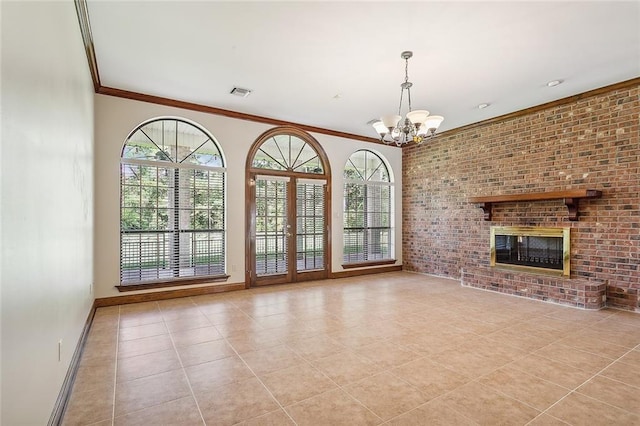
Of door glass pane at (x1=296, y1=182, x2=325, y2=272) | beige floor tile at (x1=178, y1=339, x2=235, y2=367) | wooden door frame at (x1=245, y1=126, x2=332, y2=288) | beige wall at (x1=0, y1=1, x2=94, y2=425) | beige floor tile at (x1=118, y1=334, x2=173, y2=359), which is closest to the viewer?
beige wall at (x1=0, y1=1, x2=94, y2=425)

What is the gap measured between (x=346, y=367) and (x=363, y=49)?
3.03 metres

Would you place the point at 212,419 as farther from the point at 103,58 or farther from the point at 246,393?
the point at 103,58

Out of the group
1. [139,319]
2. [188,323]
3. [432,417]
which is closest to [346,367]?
[432,417]

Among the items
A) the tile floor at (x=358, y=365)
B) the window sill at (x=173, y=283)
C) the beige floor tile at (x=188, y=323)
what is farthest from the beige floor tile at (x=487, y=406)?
the window sill at (x=173, y=283)

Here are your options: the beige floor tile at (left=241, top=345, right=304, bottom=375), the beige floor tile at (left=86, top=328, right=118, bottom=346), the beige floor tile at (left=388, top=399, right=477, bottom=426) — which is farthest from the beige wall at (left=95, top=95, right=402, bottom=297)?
the beige floor tile at (left=388, top=399, right=477, bottom=426)

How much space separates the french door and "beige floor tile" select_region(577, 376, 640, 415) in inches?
175

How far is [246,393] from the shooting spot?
2264mm

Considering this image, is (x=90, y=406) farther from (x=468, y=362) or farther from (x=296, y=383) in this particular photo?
(x=468, y=362)

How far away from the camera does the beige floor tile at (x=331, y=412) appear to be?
6.38 feet

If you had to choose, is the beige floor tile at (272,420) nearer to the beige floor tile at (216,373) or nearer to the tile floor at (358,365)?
the tile floor at (358,365)

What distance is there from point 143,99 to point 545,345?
567 centimetres

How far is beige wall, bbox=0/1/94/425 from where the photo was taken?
1.26 m

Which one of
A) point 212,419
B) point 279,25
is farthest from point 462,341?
point 279,25

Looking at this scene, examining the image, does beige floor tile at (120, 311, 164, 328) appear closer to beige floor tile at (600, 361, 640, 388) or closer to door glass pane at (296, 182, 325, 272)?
door glass pane at (296, 182, 325, 272)
